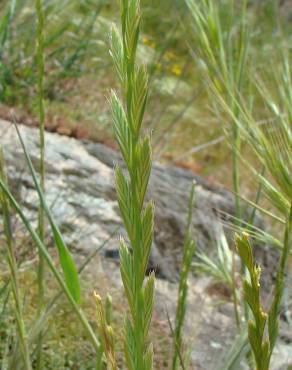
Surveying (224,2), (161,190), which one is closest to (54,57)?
(161,190)

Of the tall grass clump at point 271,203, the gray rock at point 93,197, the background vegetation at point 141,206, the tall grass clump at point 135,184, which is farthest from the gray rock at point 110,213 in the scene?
the tall grass clump at point 135,184

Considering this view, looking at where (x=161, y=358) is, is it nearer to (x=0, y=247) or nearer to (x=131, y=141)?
(x=0, y=247)

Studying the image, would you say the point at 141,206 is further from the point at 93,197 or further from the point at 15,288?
the point at 93,197

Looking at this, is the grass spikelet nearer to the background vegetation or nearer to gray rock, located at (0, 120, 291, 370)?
the background vegetation

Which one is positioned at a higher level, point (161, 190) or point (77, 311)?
point (77, 311)

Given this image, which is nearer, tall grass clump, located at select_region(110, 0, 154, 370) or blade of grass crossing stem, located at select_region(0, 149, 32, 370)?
tall grass clump, located at select_region(110, 0, 154, 370)

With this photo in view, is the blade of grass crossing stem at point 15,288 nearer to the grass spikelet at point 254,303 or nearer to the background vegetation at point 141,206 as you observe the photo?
the background vegetation at point 141,206

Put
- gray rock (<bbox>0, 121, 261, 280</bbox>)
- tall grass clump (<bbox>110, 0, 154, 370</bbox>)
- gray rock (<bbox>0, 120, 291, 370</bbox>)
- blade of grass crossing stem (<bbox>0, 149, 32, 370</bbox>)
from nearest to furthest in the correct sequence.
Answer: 1. tall grass clump (<bbox>110, 0, 154, 370</bbox>)
2. blade of grass crossing stem (<bbox>0, 149, 32, 370</bbox>)
3. gray rock (<bbox>0, 120, 291, 370</bbox>)
4. gray rock (<bbox>0, 121, 261, 280</bbox>)

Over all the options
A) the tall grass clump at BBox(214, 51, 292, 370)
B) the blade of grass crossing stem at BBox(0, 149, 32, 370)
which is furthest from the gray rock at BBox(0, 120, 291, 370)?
the blade of grass crossing stem at BBox(0, 149, 32, 370)
